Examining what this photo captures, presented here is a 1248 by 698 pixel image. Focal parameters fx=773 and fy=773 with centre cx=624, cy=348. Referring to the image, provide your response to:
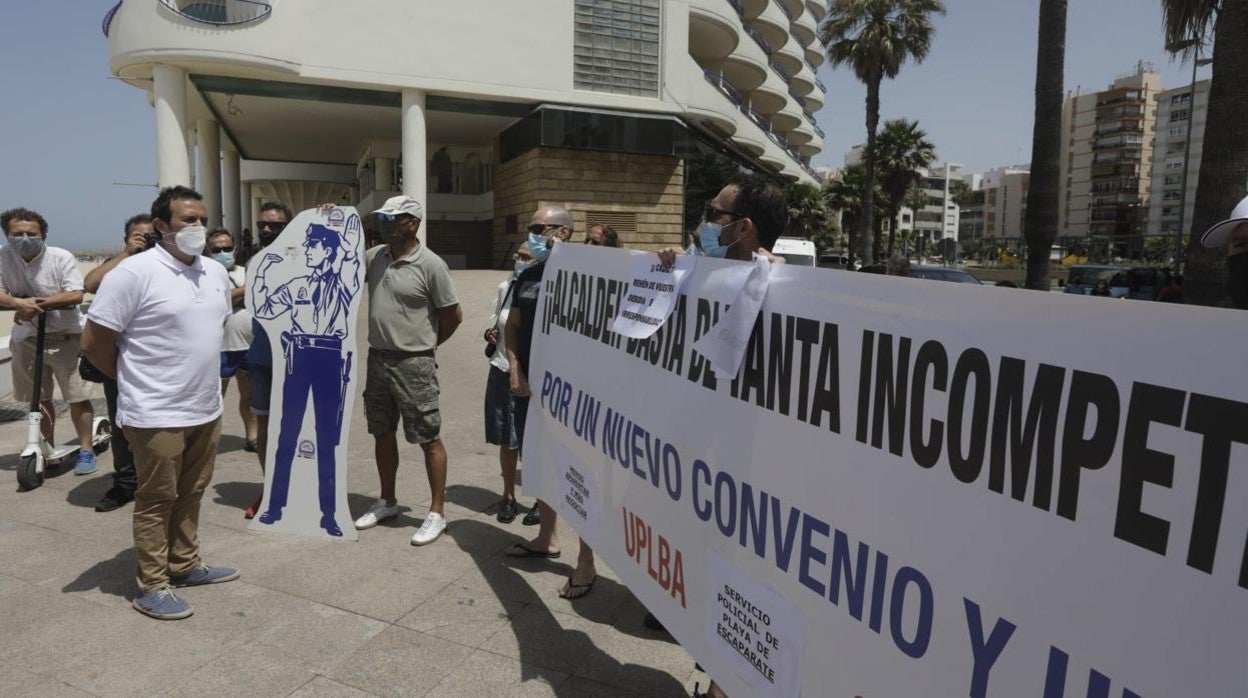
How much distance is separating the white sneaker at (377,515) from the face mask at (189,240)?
182cm

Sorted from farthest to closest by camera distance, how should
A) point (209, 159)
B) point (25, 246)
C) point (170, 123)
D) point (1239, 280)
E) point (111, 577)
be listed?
point (209, 159)
point (170, 123)
point (25, 246)
point (111, 577)
point (1239, 280)

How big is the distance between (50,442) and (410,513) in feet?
10.2

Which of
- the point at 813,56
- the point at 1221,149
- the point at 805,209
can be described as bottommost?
the point at 1221,149

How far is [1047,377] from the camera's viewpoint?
4.33ft

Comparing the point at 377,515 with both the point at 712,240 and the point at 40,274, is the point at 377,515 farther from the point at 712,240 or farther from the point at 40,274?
the point at 40,274

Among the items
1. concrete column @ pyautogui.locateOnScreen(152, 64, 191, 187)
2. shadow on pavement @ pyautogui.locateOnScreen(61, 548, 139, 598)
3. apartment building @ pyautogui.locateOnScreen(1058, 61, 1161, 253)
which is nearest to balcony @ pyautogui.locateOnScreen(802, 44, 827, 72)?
concrete column @ pyautogui.locateOnScreen(152, 64, 191, 187)

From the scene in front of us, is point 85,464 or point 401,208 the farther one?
point 85,464

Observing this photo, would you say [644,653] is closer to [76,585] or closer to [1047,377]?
[1047,377]

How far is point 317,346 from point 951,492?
12.7 feet

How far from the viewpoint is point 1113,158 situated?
351 ft

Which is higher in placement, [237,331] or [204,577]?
[237,331]

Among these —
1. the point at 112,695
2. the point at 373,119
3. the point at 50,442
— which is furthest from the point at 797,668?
the point at 373,119

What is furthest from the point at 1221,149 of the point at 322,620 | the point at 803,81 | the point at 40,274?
the point at 803,81

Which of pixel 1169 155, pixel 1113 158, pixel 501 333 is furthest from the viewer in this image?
pixel 1113 158
